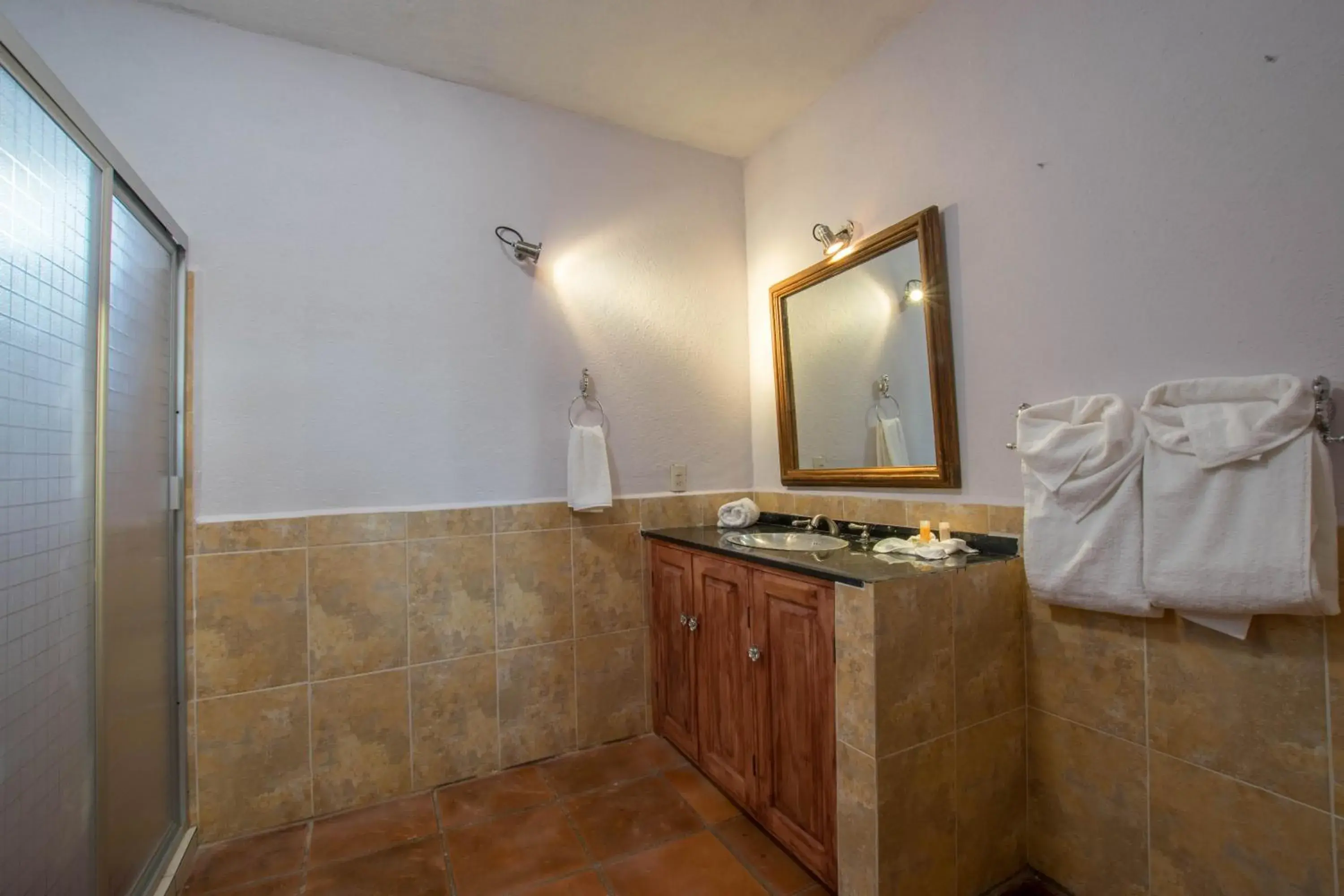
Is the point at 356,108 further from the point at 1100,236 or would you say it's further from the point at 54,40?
the point at 1100,236

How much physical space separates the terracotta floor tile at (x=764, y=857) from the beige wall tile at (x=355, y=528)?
4.52ft

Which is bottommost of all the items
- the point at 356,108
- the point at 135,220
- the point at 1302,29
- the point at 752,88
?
the point at 135,220

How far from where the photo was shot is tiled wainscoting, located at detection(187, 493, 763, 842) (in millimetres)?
A: 1701

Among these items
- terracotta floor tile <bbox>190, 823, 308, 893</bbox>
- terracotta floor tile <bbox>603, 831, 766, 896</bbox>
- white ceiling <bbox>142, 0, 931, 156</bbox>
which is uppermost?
white ceiling <bbox>142, 0, 931, 156</bbox>

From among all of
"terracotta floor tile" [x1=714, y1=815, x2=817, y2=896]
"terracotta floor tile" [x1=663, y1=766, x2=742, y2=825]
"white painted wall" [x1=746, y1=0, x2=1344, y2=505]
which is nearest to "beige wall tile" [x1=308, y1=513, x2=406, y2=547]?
"terracotta floor tile" [x1=663, y1=766, x2=742, y2=825]

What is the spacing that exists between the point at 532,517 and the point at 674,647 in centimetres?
71

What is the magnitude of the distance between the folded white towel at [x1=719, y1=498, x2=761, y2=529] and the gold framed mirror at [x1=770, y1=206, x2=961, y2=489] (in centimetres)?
19

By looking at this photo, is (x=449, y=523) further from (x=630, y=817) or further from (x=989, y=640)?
(x=989, y=640)

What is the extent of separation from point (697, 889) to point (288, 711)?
1.32 meters

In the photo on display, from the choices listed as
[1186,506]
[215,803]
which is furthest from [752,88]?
[215,803]

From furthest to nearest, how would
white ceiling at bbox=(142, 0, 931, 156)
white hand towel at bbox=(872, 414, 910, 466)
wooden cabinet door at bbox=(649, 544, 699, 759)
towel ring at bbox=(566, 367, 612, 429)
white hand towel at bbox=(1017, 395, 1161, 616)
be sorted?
towel ring at bbox=(566, 367, 612, 429) → wooden cabinet door at bbox=(649, 544, 699, 759) → white hand towel at bbox=(872, 414, 910, 466) → white ceiling at bbox=(142, 0, 931, 156) → white hand towel at bbox=(1017, 395, 1161, 616)

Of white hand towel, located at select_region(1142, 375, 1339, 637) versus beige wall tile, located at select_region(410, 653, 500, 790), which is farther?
beige wall tile, located at select_region(410, 653, 500, 790)

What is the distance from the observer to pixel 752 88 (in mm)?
2146

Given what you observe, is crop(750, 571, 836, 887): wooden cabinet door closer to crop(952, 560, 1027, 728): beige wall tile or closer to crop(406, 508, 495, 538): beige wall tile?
crop(952, 560, 1027, 728): beige wall tile
